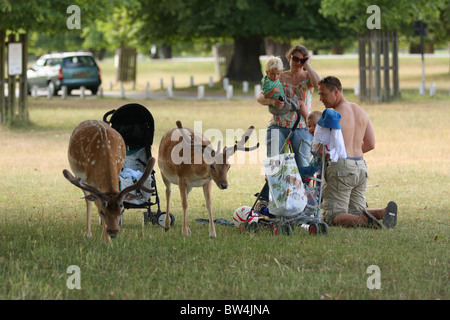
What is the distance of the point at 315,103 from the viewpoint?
31.4 metres

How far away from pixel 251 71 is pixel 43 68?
10734 millimetres

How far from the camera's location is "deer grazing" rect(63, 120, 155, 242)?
825cm

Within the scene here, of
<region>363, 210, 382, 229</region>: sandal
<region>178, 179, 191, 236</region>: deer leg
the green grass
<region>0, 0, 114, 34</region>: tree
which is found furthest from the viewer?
the green grass

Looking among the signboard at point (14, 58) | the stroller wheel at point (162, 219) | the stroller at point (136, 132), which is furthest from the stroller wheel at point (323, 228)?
the signboard at point (14, 58)

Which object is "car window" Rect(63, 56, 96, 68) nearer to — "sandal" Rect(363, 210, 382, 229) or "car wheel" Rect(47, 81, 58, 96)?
"car wheel" Rect(47, 81, 58, 96)

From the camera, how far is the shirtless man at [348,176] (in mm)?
9742

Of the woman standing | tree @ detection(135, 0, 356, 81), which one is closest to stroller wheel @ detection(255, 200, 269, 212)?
the woman standing

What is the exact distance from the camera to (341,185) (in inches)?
388

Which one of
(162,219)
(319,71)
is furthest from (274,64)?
(319,71)

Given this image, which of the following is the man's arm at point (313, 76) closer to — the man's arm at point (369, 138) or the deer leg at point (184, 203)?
the man's arm at point (369, 138)

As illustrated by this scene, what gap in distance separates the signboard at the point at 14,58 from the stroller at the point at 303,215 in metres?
14.0

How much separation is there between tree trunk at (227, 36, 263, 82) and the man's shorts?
30.9 metres
